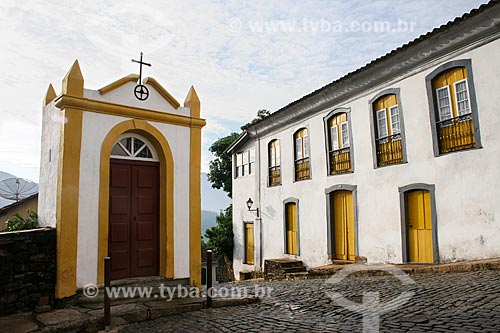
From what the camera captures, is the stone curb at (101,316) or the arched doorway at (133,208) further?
the arched doorway at (133,208)

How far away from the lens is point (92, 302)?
20.7 ft

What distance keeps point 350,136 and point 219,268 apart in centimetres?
1215

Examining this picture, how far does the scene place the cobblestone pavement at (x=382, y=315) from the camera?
4941 millimetres

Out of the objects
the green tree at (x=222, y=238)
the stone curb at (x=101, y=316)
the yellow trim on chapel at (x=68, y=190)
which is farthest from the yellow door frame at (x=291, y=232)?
the yellow trim on chapel at (x=68, y=190)

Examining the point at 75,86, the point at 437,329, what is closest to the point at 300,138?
the point at 75,86

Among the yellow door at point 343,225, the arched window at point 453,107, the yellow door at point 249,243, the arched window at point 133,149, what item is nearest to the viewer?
the arched window at point 133,149

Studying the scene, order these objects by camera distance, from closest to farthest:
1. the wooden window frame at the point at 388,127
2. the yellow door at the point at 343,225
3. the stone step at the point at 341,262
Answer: the wooden window frame at the point at 388,127
the stone step at the point at 341,262
the yellow door at the point at 343,225

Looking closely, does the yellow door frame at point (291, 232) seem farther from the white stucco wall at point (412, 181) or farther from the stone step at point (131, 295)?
the stone step at point (131, 295)

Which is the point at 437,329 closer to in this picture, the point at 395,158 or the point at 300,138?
the point at 395,158

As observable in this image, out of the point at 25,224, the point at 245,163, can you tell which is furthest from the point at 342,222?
the point at 25,224

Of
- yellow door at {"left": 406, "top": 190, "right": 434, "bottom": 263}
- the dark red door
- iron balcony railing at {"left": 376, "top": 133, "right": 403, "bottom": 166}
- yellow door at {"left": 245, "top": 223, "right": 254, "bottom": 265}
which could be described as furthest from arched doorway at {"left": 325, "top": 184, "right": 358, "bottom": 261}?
the dark red door

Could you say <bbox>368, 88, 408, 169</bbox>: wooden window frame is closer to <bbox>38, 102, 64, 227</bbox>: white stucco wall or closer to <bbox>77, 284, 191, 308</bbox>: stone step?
<bbox>77, 284, 191, 308</bbox>: stone step

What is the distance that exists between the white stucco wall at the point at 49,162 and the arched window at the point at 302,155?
32.7ft

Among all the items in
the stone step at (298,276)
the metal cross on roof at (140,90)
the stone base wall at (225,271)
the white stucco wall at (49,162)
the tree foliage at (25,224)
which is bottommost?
the stone base wall at (225,271)
